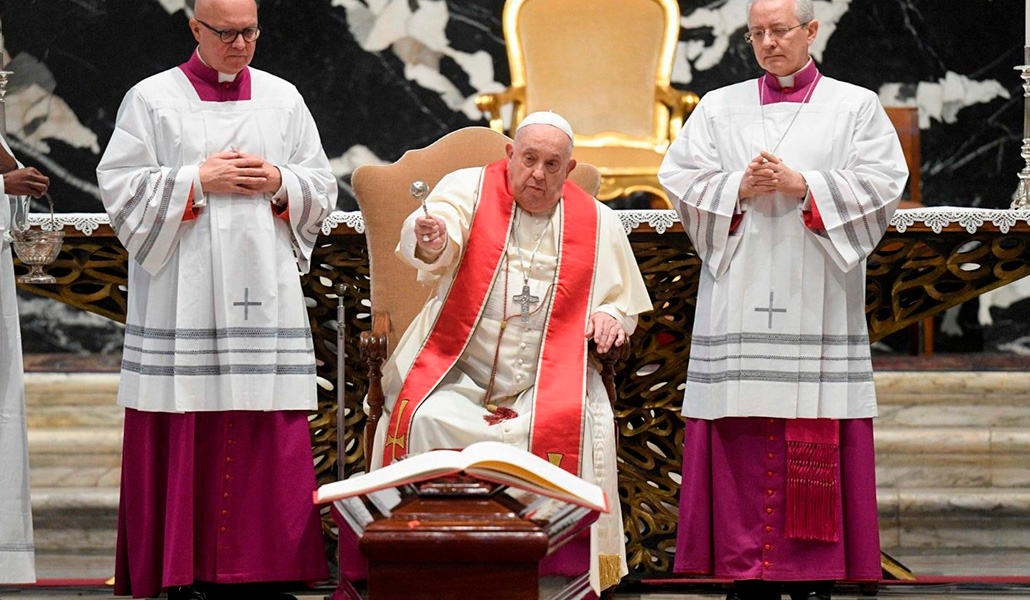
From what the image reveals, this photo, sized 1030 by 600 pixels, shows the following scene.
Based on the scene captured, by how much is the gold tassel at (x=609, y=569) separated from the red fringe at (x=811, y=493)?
0.60 meters

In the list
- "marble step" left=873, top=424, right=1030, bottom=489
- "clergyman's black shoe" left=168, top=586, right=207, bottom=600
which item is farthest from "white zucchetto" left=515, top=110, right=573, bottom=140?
"marble step" left=873, top=424, right=1030, bottom=489

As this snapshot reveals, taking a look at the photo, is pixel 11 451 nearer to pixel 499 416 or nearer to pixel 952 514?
pixel 499 416

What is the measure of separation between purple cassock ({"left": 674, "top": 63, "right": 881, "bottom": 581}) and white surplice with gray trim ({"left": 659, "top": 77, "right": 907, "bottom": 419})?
11 cm

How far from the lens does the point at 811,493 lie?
487 cm

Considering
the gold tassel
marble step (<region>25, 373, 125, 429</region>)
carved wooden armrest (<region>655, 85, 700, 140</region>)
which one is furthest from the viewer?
carved wooden armrest (<region>655, 85, 700, 140</region>)

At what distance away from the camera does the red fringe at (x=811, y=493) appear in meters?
4.85

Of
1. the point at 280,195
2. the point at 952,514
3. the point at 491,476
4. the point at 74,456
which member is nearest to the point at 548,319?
the point at 280,195

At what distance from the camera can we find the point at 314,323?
570 centimetres

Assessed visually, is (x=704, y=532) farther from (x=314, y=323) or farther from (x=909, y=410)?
(x=909, y=410)

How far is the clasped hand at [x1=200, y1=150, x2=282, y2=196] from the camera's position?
471 cm

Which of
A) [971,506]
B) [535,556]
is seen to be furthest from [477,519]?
[971,506]

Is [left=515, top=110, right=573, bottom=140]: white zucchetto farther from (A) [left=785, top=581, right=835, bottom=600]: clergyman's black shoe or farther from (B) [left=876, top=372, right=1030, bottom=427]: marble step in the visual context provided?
(B) [left=876, top=372, right=1030, bottom=427]: marble step

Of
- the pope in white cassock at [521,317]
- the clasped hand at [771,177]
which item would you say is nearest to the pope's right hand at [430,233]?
the pope in white cassock at [521,317]

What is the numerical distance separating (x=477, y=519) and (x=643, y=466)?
296 centimetres
